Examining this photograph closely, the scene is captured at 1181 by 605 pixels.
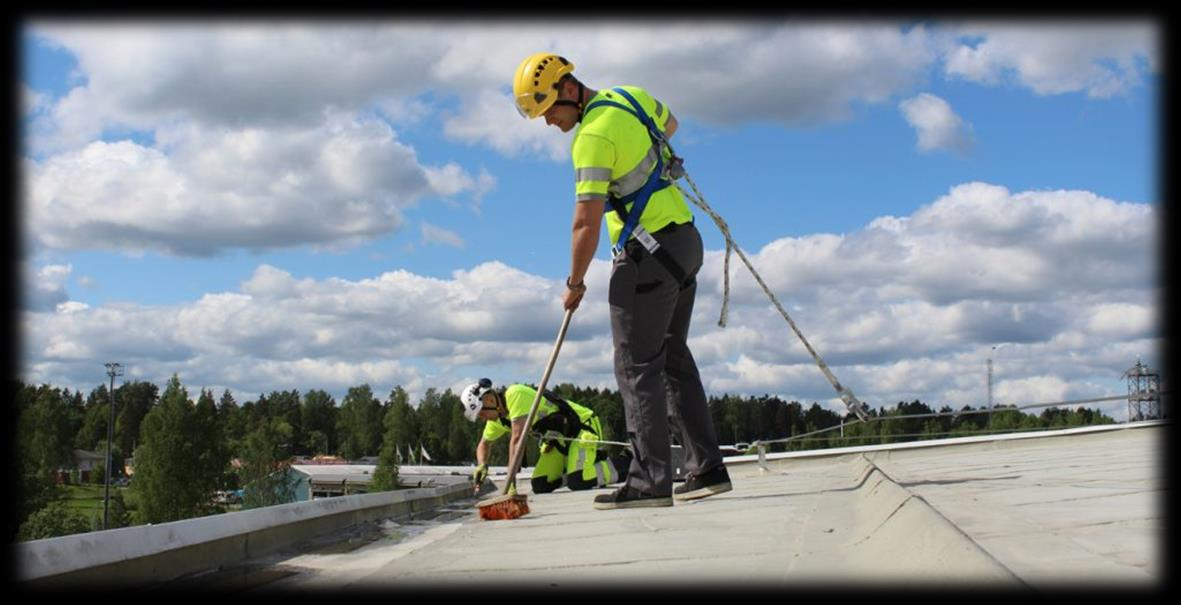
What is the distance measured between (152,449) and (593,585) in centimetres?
7714

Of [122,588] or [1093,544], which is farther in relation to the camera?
[122,588]

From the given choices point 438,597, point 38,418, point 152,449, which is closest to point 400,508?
point 438,597

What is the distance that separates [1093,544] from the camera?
1915mm

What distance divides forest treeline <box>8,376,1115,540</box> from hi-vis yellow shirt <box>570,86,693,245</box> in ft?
10.1

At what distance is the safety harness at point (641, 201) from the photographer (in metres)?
4.20

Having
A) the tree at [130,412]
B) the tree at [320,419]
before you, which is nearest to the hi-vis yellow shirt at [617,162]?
the tree at [320,419]

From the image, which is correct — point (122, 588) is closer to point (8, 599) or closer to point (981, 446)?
point (8, 599)

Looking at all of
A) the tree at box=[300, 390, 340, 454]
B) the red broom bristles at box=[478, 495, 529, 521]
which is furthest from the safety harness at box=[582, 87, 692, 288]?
the tree at box=[300, 390, 340, 454]

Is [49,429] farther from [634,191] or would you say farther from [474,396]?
[634,191]

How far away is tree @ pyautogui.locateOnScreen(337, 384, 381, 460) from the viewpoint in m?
126

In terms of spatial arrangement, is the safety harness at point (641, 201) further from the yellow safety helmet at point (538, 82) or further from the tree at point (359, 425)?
the tree at point (359, 425)

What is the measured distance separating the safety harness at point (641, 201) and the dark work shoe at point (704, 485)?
0.85 m

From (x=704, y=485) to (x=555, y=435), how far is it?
193 inches

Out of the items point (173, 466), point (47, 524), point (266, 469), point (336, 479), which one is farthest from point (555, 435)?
point (266, 469)
